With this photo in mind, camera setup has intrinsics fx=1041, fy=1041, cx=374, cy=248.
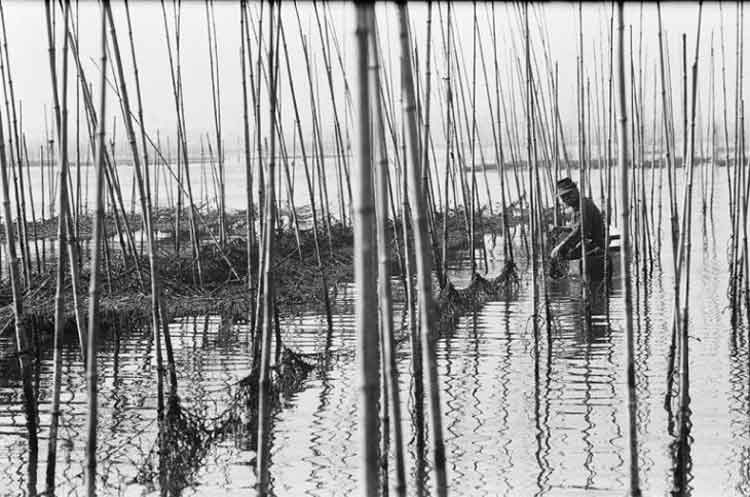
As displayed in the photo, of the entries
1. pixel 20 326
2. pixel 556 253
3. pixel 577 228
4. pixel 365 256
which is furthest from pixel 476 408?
pixel 556 253

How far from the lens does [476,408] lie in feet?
10.6

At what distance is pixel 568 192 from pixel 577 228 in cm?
38

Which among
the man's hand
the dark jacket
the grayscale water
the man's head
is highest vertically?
the man's head

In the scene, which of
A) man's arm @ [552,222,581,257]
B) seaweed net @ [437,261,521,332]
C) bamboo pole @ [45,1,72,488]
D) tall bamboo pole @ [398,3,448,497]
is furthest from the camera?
man's arm @ [552,222,581,257]

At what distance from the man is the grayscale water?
85 centimetres

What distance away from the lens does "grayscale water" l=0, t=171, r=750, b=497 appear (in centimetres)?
254

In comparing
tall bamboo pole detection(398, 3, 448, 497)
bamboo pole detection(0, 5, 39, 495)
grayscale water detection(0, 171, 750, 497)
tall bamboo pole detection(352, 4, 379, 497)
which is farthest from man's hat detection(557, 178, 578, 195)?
tall bamboo pole detection(352, 4, 379, 497)

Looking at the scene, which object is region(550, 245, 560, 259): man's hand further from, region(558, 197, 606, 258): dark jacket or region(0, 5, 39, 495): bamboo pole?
region(0, 5, 39, 495): bamboo pole

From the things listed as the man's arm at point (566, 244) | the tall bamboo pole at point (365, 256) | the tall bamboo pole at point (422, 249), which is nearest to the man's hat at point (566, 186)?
the man's arm at point (566, 244)

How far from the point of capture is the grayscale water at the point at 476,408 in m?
2.54

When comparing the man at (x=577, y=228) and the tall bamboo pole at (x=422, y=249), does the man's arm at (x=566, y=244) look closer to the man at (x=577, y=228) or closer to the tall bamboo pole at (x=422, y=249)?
the man at (x=577, y=228)

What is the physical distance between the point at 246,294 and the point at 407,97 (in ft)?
12.4

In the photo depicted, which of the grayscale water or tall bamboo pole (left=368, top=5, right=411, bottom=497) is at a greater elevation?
tall bamboo pole (left=368, top=5, right=411, bottom=497)

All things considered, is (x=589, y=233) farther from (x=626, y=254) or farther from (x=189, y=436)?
(x=626, y=254)
